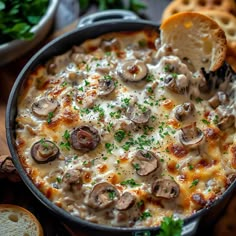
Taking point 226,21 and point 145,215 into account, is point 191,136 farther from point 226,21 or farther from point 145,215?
point 226,21

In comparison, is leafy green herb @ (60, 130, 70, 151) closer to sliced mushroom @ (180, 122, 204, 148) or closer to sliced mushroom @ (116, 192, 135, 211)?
sliced mushroom @ (116, 192, 135, 211)

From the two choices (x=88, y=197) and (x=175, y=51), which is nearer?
(x=88, y=197)

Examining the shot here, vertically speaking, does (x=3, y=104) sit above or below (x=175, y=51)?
below

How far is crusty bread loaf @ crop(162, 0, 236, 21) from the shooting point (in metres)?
3.89

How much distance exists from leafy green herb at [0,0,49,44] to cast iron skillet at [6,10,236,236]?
332 millimetres

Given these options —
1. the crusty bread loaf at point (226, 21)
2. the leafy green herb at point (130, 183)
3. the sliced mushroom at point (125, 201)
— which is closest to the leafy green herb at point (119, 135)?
the leafy green herb at point (130, 183)

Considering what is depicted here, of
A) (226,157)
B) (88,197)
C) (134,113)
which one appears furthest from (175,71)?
(88,197)

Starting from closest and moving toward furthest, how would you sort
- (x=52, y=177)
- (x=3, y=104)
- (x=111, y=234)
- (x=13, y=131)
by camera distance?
(x=111, y=234), (x=52, y=177), (x=13, y=131), (x=3, y=104)

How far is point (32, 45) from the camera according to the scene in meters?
3.92

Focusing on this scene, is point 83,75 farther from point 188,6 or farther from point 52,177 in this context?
point 188,6

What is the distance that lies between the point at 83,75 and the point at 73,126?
1.27 ft

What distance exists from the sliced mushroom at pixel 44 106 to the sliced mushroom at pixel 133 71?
17.3 inches

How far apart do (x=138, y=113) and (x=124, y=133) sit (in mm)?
145

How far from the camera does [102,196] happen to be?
286 cm
